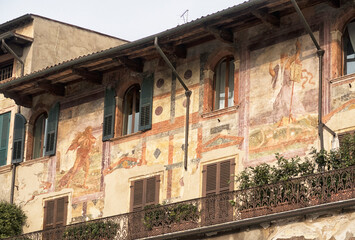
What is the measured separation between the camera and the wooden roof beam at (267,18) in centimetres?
2491

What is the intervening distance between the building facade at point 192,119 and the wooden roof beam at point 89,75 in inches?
1.1

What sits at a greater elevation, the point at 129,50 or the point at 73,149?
the point at 129,50

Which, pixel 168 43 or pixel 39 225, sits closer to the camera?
pixel 168 43

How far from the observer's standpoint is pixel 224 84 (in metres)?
26.5

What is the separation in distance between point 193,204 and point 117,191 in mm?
3238

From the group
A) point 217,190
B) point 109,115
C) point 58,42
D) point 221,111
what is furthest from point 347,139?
point 58,42

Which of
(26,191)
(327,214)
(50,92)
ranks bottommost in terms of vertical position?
(327,214)

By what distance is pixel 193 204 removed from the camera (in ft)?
82.0

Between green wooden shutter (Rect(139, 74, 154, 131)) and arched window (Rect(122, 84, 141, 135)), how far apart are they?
504mm

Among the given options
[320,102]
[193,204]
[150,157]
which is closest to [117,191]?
[150,157]

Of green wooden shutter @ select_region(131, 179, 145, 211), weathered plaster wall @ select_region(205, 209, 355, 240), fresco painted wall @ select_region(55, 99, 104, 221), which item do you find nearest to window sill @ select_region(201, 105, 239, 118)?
green wooden shutter @ select_region(131, 179, 145, 211)

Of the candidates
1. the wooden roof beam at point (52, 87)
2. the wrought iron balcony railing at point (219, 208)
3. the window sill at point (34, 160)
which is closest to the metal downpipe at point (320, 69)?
the wrought iron balcony railing at point (219, 208)

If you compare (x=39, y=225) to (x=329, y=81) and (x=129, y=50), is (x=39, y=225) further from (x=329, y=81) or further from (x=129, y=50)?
(x=329, y=81)

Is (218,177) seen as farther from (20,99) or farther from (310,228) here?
(20,99)
